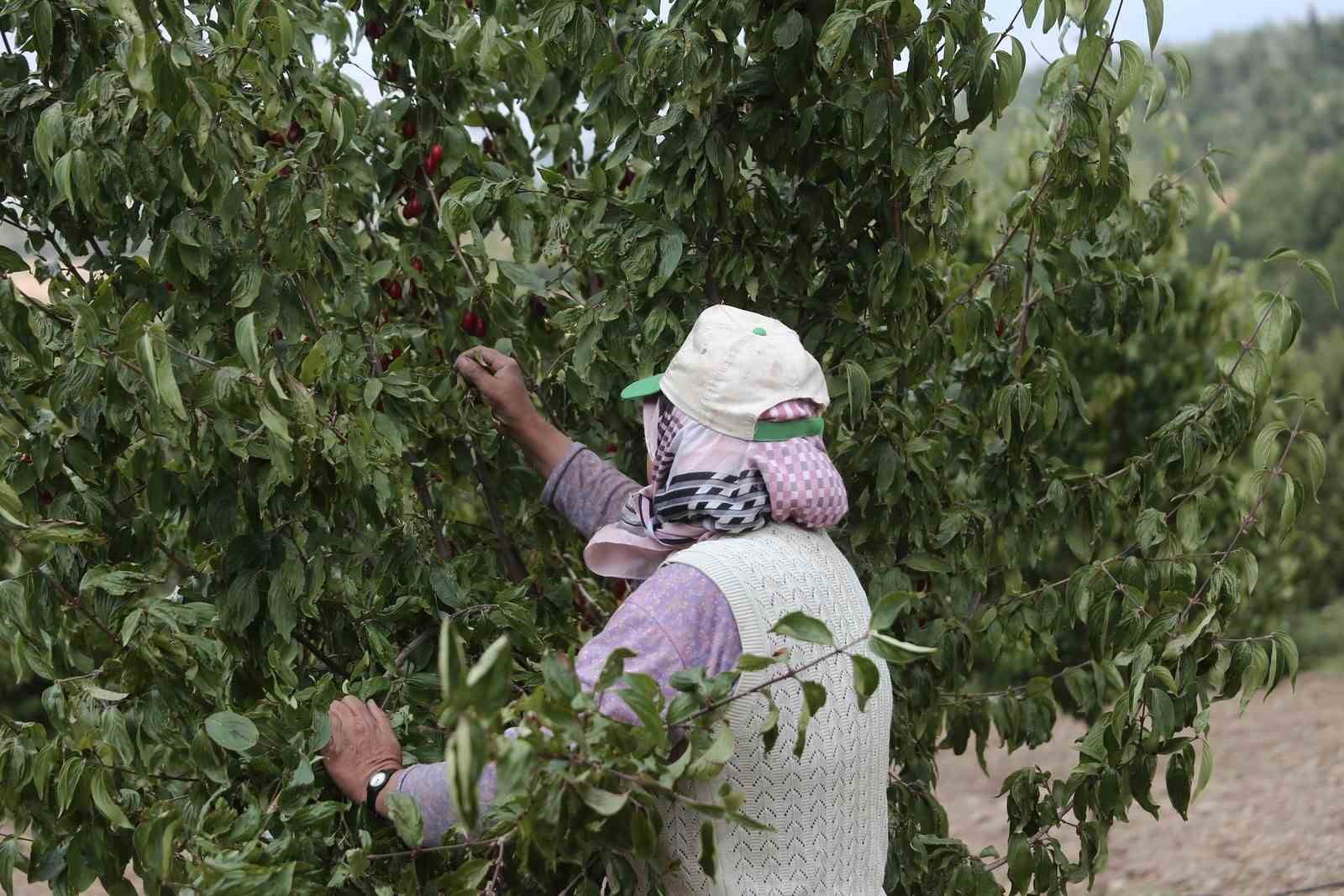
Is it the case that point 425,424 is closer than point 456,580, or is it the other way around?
point 456,580

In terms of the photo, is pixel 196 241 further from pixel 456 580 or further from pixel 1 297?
pixel 456 580

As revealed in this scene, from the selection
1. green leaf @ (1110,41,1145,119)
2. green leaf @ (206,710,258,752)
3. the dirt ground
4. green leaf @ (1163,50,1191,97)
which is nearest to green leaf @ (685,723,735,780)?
green leaf @ (206,710,258,752)

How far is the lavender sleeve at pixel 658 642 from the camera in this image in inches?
67.9

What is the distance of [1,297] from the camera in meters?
1.77

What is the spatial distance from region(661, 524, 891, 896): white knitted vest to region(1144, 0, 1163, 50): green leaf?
2.66ft

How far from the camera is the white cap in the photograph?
187cm

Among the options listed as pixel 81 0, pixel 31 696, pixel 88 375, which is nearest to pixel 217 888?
pixel 88 375

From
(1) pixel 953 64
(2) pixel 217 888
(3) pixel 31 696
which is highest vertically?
(1) pixel 953 64

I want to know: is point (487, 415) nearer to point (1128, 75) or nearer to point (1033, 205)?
point (1033, 205)

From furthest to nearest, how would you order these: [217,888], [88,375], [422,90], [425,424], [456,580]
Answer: [422,90] → [425,424] → [456,580] → [88,375] → [217,888]

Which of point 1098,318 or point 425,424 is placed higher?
point 1098,318

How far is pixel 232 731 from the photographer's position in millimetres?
1756

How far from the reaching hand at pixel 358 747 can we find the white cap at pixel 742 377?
60 centimetres

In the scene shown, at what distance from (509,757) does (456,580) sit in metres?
0.90
